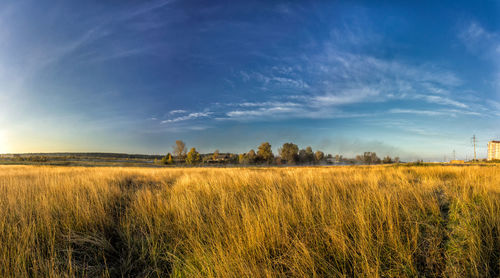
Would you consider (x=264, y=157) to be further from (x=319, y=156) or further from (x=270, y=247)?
(x=270, y=247)

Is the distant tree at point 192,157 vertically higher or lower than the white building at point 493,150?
lower

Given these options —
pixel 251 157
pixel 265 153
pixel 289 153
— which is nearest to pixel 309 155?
pixel 289 153

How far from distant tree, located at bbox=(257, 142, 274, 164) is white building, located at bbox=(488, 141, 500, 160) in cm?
7840

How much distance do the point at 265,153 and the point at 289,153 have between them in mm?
13000

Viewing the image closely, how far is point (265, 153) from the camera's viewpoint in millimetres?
87375

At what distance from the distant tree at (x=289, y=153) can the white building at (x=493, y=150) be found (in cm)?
6837

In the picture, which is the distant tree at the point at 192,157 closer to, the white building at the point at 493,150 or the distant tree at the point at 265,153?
the distant tree at the point at 265,153

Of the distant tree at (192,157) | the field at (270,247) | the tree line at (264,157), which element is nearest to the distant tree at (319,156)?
the tree line at (264,157)

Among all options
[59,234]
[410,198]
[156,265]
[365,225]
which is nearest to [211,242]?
[156,265]

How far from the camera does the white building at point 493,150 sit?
73.2 m

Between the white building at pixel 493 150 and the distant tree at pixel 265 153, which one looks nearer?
the white building at pixel 493 150

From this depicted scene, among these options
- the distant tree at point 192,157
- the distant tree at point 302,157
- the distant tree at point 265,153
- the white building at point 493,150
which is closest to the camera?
the white building at point 493,150

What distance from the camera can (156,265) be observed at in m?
2.34

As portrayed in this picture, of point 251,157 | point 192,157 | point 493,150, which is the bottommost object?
point 192,157
